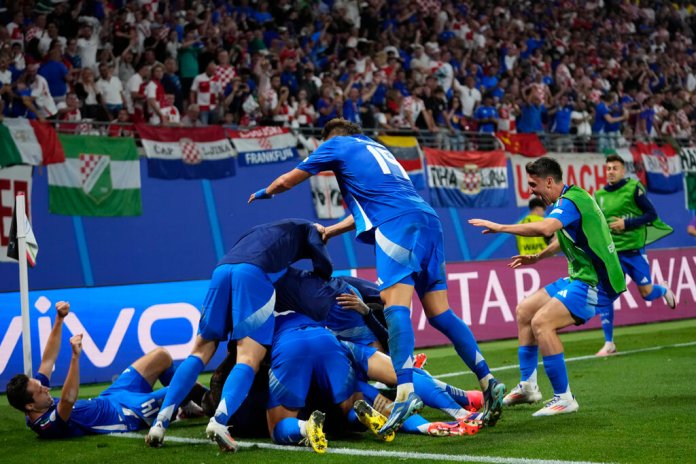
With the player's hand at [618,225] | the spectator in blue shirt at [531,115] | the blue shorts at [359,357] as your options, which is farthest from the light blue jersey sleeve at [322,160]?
the spectator in blue shirt at [531,115]

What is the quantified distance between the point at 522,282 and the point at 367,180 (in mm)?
8746

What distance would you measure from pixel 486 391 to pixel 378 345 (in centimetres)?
149

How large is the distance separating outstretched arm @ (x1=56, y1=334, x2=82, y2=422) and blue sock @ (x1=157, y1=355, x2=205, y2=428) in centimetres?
72

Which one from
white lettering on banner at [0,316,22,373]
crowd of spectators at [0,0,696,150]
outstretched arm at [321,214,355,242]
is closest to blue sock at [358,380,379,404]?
outstretched arm at [321,214,355,242]

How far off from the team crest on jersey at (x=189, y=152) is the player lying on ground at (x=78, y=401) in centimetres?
882

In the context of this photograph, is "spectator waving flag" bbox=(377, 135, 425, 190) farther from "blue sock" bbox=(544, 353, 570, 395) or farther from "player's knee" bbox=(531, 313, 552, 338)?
"blue sock" bbox=(544, 353, 570, 395)

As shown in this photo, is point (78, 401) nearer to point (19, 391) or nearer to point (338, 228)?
point (19, 391)

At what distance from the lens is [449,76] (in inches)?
872

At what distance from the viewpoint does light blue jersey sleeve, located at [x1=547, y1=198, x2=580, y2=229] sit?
7.60m

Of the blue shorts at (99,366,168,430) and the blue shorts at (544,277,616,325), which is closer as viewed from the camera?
the blue shorts at (99,366,168,430)

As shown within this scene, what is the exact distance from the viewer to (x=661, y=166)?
2408 centimetres

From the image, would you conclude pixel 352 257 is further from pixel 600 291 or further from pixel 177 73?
pixel 600 291

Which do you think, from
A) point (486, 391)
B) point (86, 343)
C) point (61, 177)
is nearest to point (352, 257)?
point (61, 177)

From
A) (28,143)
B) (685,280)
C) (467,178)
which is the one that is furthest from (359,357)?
(467,178)
